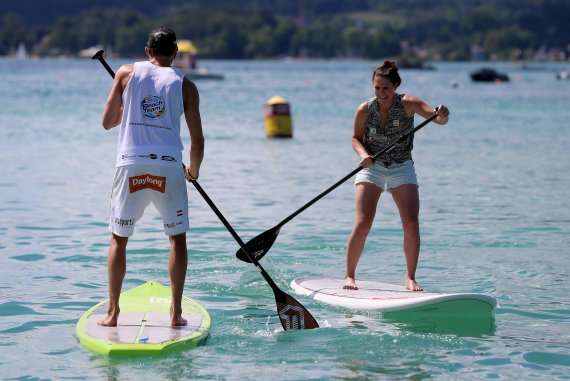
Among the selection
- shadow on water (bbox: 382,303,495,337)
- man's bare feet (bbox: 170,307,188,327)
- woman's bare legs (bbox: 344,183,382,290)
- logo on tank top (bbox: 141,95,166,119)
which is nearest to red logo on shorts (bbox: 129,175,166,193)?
logo on tank top (bbox: 141,95,166,119)

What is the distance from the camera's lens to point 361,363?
767 cm

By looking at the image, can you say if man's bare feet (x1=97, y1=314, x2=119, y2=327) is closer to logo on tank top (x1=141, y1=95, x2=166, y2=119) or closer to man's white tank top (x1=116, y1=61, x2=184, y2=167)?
man's white tank top (x1=116, y1=61, x2=184, y2=167)

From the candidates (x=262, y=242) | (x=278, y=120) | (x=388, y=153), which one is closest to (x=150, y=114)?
(x=388, y=153)

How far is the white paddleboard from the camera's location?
862 cm

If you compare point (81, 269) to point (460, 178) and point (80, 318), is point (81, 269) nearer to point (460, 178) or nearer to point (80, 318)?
point (80, 318)

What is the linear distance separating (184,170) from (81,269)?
3453 millimetres

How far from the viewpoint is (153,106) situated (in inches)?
298

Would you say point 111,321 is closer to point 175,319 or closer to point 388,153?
point 175,319

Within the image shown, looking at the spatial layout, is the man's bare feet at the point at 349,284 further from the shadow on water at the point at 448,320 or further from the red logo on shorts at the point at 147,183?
the red logo on shorts at the point at 147,183

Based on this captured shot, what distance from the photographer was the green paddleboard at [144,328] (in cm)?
757

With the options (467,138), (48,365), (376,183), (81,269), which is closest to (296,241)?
(81,269)

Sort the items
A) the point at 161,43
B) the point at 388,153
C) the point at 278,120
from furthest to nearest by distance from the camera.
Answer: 1. the point at 278,120
2. the point at 388,153
3. the point at 161,43

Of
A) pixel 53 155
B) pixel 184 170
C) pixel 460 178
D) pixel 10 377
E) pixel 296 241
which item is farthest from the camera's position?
pixel 53 155

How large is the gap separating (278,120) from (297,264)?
718 inches
